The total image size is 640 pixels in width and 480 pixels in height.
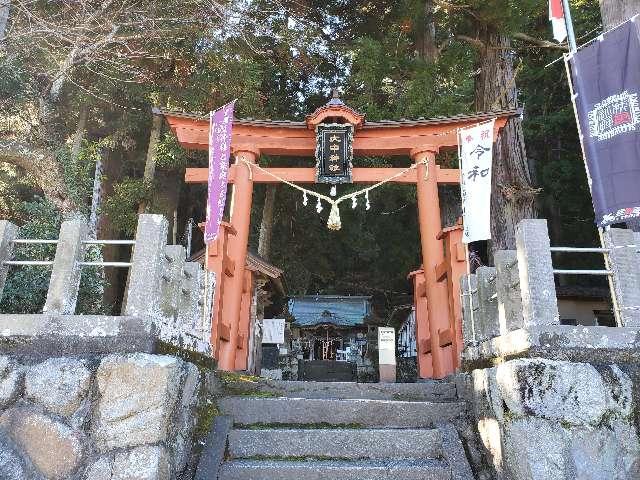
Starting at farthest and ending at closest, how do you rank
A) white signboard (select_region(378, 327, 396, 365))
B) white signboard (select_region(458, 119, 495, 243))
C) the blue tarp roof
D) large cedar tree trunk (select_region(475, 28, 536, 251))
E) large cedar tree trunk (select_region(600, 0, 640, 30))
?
1. the blue tarp roof
2. white signboard (select_region(378, 327, 396, 365))
3. large cedar tree trunk (select_region(475, 28, 536, 251))
4. large cedar tree trunk (select_region(600, 0, 640, 30))
5. white signboard (select_region(458, 119, 495, 243))

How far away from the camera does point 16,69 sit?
11.9 meters

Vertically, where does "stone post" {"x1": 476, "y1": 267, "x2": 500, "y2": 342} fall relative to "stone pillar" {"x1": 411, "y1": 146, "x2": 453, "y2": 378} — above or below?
below

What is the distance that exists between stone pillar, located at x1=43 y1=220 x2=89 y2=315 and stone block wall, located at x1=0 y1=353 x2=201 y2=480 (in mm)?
439

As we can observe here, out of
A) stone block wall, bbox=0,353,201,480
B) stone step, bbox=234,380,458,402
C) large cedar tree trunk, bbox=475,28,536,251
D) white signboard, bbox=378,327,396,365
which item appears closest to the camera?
stone block wall, bbox=0,353,201,480

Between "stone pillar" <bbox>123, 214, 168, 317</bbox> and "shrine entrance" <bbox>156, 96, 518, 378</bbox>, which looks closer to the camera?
"stone pillar" <bbox>123, 214, 168, 317</bbox>

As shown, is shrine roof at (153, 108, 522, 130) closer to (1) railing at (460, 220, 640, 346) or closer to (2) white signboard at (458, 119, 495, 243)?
(2) white signboard at (458, 119, 495, 243)

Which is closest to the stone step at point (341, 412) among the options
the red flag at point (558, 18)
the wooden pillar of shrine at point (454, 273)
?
the wooden pillar of shrine at point (454, 273)

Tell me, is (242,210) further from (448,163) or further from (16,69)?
(16,69)

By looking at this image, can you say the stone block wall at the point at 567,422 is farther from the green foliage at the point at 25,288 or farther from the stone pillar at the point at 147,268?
the green foliage at the point at 25,288

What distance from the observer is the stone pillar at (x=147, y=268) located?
3.85 meters

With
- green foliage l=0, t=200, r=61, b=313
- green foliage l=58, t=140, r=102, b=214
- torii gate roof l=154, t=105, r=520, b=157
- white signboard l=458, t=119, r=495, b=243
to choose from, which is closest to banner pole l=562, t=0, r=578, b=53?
white signboard l=458, t=119, r=495, b=243

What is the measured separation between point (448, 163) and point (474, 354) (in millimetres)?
7815

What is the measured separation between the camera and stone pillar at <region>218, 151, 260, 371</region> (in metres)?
7.96

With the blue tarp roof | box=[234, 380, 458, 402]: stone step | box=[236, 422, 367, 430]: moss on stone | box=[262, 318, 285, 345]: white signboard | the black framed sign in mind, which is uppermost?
the black framed sign
